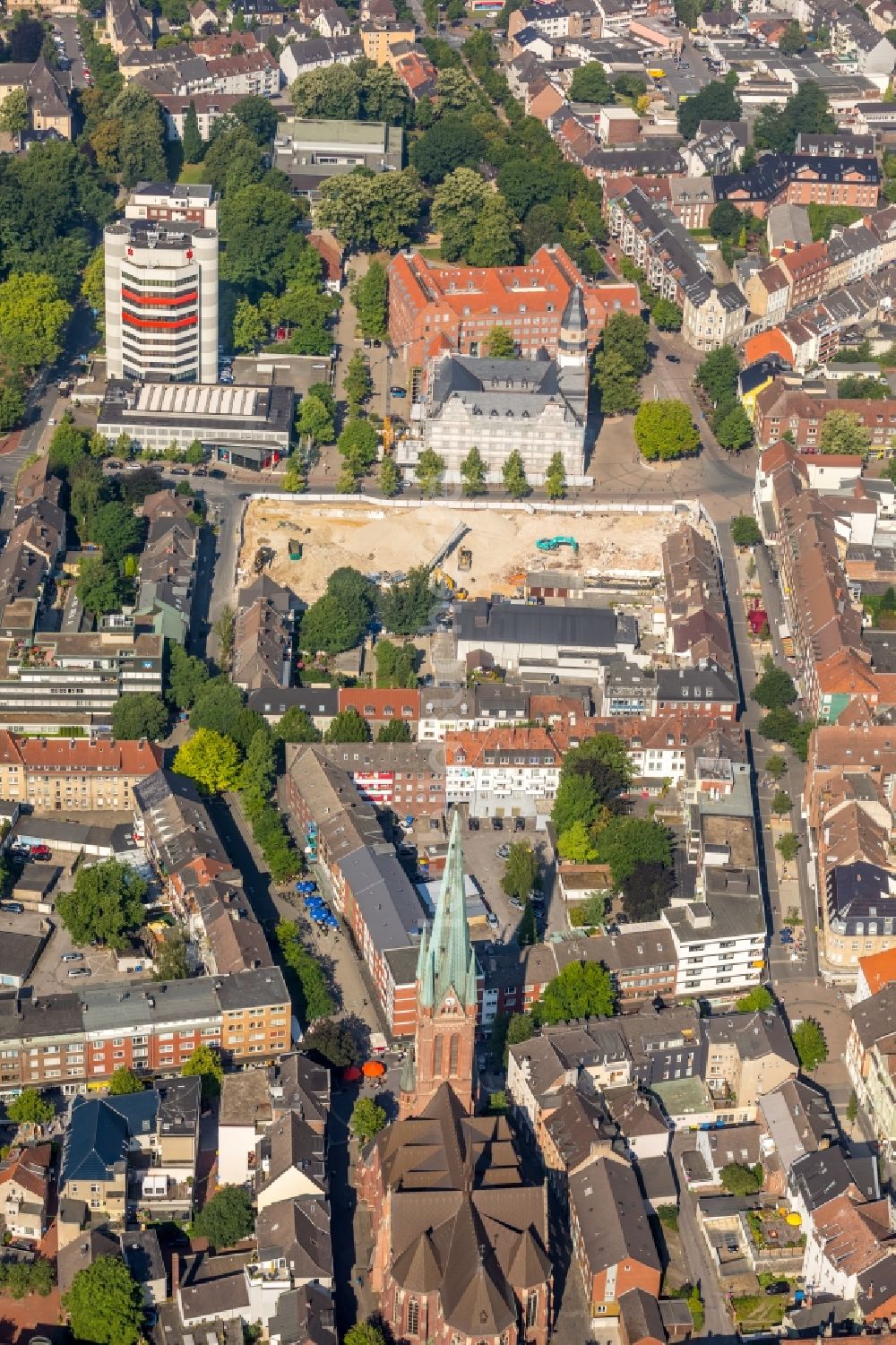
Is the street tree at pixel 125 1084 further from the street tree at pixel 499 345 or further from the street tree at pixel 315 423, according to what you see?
the street tree at pixel 499 345

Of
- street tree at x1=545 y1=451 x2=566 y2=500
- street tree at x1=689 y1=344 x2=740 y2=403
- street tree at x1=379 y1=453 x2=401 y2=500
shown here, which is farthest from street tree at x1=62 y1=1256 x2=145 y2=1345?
street tree at x1=689 y1=344 x2=740 y2=403

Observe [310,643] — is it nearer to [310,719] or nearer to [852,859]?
[310,719]

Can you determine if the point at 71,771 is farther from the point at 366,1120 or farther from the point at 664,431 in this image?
the point at 664,431

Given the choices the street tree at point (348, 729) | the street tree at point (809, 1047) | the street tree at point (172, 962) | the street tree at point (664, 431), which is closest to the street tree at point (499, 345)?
the street tree at point (664, 431)

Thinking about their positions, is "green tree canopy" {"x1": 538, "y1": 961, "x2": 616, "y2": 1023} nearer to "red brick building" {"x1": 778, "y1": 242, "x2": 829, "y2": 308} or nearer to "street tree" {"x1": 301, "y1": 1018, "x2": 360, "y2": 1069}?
"street tree" {"x1": 301, "y1": 1018, "x2": 360, "y2": 1069}

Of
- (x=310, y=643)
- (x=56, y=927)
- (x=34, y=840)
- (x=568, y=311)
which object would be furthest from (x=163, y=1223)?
(x=568, y=311)

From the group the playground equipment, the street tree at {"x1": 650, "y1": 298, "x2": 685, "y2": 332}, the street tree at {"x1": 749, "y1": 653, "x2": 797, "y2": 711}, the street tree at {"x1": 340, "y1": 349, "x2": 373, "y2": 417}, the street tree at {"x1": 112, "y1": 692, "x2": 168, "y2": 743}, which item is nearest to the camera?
the street tree at {"x1": 112, "y1": 692, "x2": 168, "y2": 743}
